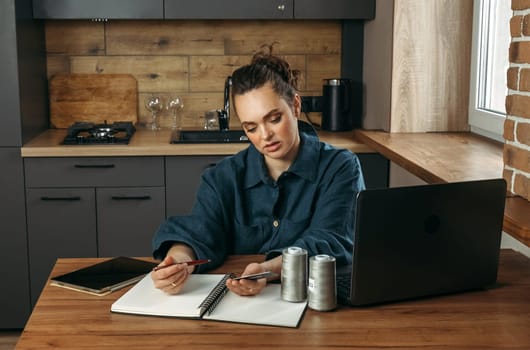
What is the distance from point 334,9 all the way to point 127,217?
1.44 m

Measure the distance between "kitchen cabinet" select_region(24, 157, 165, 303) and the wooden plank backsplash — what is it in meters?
0.67

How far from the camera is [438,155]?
10.2 feet

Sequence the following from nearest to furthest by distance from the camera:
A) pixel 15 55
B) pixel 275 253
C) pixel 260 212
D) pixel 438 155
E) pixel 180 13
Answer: pixel 275 253
pixel 260 212
pixel 438 155
pixel 15 55
pixel 180 13

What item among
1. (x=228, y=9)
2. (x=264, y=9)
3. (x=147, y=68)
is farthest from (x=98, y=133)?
(x=264, y=9)

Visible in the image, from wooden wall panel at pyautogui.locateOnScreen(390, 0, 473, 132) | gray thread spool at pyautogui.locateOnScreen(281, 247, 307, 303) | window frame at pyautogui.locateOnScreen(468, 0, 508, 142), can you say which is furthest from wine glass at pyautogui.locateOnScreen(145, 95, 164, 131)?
gray thread spool at pyautogui.locateOnScreen(281, 247, 307, 303)

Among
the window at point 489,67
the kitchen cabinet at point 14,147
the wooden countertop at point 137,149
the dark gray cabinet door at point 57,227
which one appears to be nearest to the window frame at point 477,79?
the window at point 489,67

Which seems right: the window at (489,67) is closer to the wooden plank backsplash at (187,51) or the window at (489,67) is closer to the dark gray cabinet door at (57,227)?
the wooden plank backsplash at (187,51)

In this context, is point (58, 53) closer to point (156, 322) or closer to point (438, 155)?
point (438, 155)

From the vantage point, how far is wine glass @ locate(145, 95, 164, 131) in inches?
164

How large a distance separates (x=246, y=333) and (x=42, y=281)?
2.40m

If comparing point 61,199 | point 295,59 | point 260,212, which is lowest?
point 61,199

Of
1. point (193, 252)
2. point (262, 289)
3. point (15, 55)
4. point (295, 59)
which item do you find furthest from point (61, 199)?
point (262, 289)

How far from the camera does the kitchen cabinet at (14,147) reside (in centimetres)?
362

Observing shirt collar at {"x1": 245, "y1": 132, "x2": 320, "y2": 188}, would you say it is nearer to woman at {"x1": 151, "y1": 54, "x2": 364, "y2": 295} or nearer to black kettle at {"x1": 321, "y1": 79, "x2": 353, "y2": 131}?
woman at {"x1": 151, "y1": 54, "x2": 364, "y2": 295}
